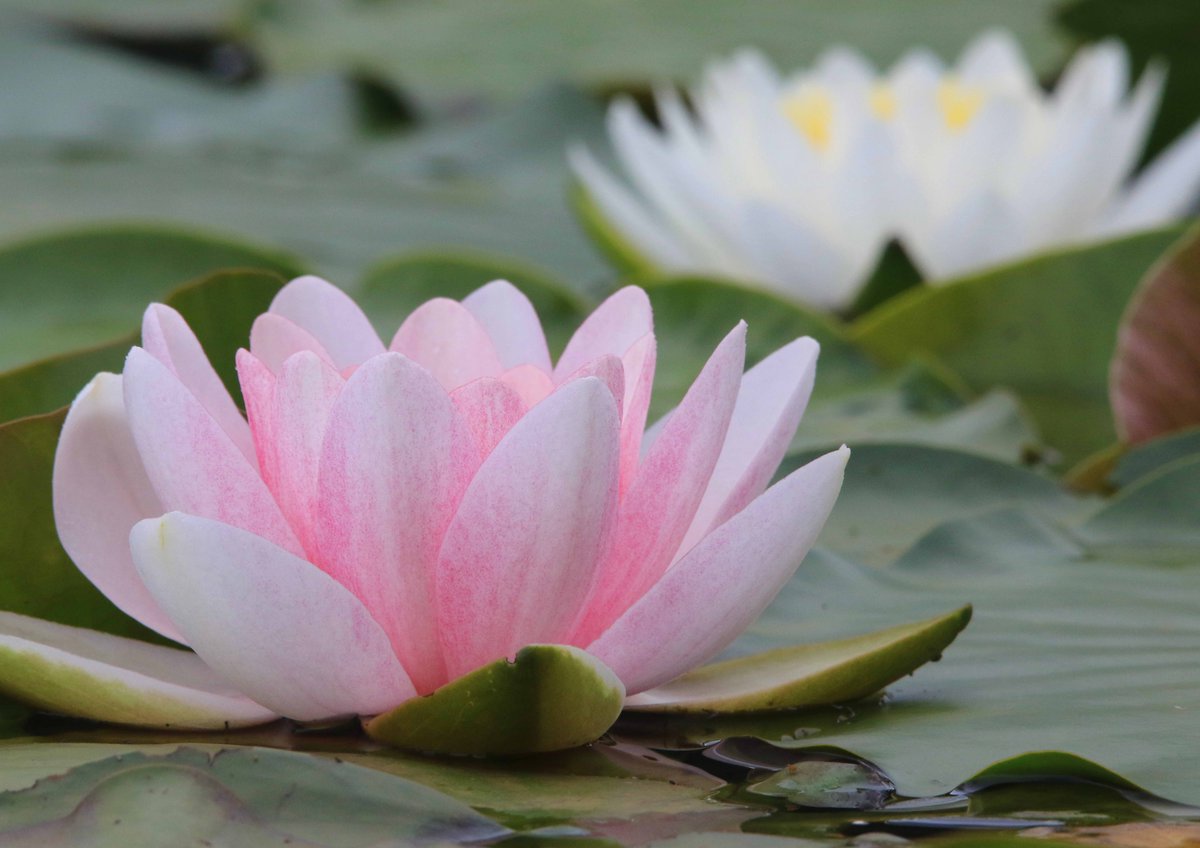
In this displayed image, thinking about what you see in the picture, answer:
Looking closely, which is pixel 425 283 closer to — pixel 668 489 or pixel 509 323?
pixel 509 323

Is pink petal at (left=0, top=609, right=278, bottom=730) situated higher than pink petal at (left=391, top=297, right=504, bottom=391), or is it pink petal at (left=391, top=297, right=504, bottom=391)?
pink petal at (left=391, top=297, right=504, bottom=391)

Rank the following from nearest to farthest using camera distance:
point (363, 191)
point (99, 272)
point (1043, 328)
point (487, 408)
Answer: point (487, 408)
point (99, 272)
point (1043, 328)
point (363, 191)

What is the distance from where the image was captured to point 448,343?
0.66 metres

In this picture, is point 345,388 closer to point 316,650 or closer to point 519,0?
point 316,650

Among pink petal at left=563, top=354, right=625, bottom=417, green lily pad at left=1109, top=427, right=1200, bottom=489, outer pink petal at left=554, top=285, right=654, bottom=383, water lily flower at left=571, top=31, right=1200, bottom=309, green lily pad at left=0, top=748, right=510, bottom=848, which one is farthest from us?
water lily flower at left=571, top=31, right=1200, bottom=309

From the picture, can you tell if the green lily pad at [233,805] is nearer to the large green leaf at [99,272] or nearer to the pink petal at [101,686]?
the pink petal at [101,686]

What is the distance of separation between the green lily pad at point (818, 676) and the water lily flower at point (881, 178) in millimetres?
692

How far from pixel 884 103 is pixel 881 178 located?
0.18 meters

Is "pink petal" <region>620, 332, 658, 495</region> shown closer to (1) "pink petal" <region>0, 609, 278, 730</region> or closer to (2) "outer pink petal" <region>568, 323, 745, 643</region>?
(2) "outer pink petal" <region>568, 323, 745, 643</region>

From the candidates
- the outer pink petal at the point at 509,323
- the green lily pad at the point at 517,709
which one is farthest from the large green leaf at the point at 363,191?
the green lily pad at the point at 517,709

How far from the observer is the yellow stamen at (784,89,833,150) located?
1.41 m

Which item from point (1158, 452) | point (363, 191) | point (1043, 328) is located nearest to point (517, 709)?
point (1158, 452)

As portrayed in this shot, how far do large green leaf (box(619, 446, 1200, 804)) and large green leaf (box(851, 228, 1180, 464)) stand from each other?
11.2 inches

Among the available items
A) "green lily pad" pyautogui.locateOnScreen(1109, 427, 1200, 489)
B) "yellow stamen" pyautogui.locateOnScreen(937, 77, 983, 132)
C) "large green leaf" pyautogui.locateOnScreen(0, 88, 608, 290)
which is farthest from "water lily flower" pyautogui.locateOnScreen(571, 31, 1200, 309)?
"green lily pad" pyautogui.locateOnScreen(1109, 427, 1200, 489)
